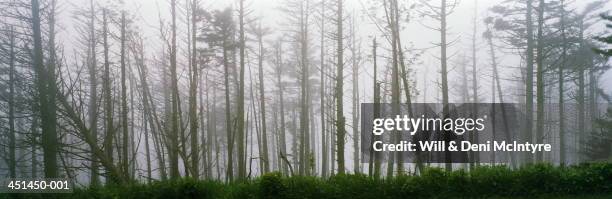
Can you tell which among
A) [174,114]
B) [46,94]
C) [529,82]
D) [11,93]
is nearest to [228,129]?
[174,114]

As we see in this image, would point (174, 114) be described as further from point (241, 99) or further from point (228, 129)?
point (241, 99)

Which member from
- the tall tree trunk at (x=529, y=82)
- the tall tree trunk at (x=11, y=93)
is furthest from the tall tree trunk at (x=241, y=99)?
the tall tree trunk at (x=529, y=82)

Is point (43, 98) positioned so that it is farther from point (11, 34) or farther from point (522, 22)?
point (522, 22)

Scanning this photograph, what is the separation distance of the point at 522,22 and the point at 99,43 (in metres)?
15.7

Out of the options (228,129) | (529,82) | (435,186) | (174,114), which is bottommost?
(435,186)

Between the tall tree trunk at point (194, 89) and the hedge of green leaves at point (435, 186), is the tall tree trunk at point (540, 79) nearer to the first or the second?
the hedge of green leaves at point (435, 186)

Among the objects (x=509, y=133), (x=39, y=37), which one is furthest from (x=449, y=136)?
(x=39, y=37)

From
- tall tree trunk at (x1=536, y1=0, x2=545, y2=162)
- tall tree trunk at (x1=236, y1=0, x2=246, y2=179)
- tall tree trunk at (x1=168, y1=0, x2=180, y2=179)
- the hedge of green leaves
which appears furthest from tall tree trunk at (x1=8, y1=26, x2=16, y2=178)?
tall tree trunk at (x1=536, y1=0, x2=545, y2=162)

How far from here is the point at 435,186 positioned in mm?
8039

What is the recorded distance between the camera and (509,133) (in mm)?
14562

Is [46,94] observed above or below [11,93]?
below

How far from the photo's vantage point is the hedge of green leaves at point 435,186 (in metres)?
7.95

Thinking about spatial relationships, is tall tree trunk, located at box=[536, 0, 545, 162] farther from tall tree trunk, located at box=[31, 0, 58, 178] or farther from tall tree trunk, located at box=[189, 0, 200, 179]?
tall tree trunk, located at box=[31, 0, 58, 178]

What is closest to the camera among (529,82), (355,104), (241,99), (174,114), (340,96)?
(174,114)
